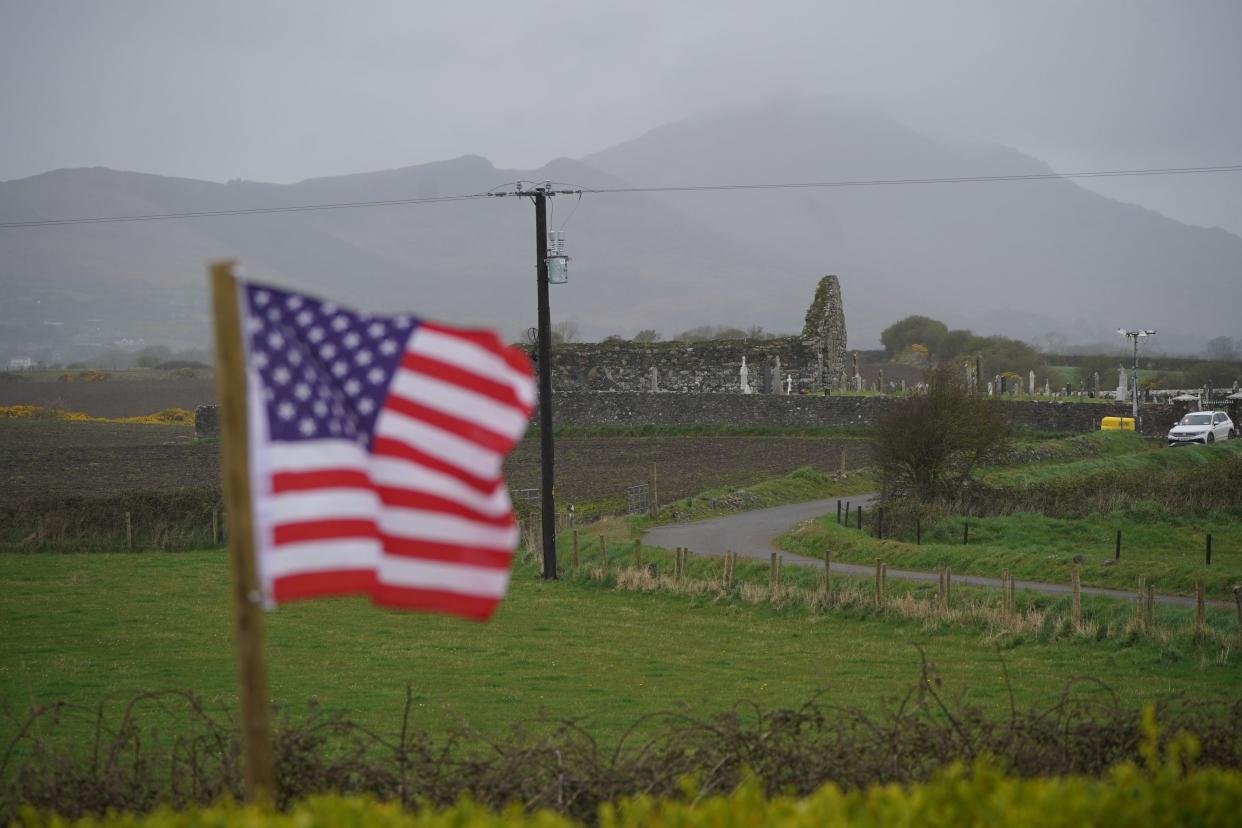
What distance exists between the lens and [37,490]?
4362 centimetres

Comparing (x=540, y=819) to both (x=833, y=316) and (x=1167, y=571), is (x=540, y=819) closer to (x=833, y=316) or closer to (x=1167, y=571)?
(x=1167, y=571)

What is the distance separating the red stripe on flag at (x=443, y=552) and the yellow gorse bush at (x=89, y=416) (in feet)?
259

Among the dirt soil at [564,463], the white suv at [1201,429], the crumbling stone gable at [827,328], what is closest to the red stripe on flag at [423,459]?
the dirt soil at [564,463]

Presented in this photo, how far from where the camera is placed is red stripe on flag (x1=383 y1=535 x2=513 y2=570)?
22.5 feet

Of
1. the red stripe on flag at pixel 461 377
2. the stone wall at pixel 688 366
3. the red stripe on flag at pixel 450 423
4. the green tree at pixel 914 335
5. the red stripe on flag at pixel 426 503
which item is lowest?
the red stripe on flag at pixel 426 503

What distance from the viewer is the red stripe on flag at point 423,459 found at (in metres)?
6.91

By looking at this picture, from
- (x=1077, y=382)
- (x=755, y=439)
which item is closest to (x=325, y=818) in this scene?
(x=755, y=439)

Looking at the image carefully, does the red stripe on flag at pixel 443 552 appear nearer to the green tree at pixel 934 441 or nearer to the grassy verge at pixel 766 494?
the grassy verge at pixel 766 494

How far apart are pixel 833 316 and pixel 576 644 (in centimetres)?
4792

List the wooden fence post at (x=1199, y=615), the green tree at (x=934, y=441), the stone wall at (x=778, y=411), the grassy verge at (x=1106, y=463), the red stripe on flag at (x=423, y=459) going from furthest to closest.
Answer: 1. the stone wall at (x=778, y=411)
2. the grassy verge at (x=1106, y=463)
3. the green tree at (x=934, y=441)
4. the wooden fence post at (x=1199, y=615)
5. the red stripe on flag at (x=423, y=459)

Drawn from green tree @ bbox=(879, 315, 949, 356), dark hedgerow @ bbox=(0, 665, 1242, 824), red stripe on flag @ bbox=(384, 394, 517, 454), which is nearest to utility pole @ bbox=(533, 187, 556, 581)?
dark hedgerow @ bbox=(0, 665, 1242, 824)

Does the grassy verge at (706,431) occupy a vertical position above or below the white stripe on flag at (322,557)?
below

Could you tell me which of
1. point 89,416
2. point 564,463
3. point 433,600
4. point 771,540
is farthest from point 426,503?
point 89,416

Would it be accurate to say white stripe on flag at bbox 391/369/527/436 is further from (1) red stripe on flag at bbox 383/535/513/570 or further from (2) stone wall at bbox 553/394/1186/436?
(2) stone wall at bbox 553/394/1186/436
